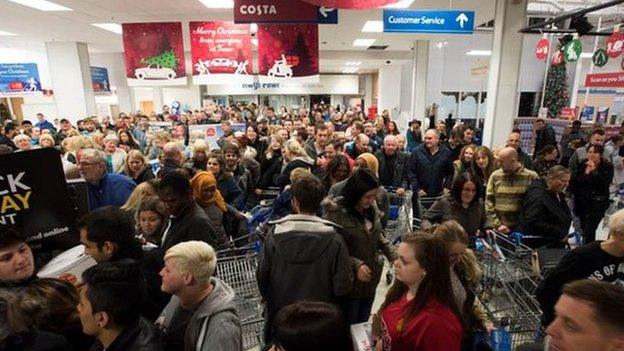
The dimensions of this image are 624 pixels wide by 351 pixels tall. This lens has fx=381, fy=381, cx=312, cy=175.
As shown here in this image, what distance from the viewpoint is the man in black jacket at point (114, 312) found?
175cm

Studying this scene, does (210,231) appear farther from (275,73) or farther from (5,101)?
(5,101)

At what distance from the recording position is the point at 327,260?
8.15ft

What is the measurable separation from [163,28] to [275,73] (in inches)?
107

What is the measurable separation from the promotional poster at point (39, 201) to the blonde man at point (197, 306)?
1037 millimetres

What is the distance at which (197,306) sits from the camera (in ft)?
6.74

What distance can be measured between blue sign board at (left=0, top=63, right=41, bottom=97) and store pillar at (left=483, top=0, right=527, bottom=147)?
15463 millimetres

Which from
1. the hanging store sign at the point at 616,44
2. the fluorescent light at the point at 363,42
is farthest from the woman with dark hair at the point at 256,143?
the hanging store sign at the point at 616,44

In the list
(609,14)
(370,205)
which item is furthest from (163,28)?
(609,14)

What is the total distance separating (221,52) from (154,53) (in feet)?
5.18

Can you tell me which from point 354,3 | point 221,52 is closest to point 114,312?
point 354,3

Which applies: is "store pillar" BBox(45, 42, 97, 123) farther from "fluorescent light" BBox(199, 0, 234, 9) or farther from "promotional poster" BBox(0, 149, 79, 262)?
"promotional poster" BBox(0, 149, 79, 262)

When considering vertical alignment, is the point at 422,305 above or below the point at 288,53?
below

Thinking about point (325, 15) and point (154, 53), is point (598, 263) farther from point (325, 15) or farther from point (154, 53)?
point (154, 53)

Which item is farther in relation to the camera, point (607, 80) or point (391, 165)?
point (607, 80)
